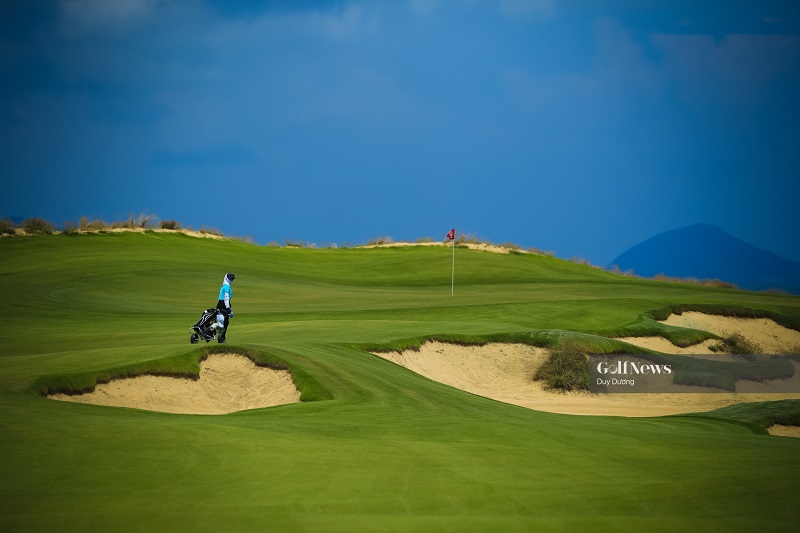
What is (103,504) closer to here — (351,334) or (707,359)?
(351,334)

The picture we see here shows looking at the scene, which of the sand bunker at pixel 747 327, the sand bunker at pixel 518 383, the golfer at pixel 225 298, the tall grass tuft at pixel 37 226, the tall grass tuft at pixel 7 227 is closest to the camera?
the golfer at pixel 225 298

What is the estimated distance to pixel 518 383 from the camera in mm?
31766

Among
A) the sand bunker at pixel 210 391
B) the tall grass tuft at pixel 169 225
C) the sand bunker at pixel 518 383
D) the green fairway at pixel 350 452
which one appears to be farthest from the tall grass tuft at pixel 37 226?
the sand bunker at pixel 210 391

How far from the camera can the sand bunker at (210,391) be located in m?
21.0

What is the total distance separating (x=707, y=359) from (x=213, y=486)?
26.9m

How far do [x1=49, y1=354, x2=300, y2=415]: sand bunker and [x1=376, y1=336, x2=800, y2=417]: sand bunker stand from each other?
6.44 m

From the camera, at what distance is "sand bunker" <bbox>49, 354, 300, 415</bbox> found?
2098 cm

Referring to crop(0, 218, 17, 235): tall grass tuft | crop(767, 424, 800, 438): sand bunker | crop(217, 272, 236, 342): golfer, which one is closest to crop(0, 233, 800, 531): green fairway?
crop(767, 424, 800, 438): sand bunker

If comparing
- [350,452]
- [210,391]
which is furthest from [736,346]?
[350,452]

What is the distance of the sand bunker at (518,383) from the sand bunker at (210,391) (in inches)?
253

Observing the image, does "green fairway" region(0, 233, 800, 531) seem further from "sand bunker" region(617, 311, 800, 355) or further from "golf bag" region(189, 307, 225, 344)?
"sand bunker" region(617, 311, 800, 355)

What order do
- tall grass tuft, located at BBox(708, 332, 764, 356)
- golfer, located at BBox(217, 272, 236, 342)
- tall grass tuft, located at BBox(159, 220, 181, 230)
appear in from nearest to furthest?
golfer, located at BBox(217, 272, 236, 342) < tall grass tuft, located at BBox(708, 332, 764, 356) < tall grass tuft, located at BBox(159, 220, 181, 230)

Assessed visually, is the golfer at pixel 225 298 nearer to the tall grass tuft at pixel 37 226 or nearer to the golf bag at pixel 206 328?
the golf bag at pixel 206 328

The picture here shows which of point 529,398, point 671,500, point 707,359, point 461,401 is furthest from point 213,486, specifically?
point 707,359
